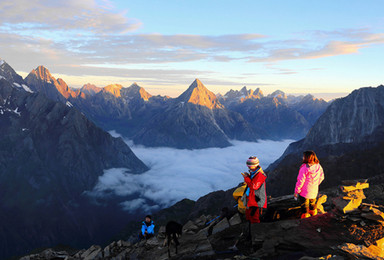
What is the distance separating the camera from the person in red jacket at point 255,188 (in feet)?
37.9

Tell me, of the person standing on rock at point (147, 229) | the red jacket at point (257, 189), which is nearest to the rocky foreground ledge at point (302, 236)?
the red jacket at point (257, 189)

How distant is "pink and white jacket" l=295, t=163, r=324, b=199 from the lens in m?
12.7

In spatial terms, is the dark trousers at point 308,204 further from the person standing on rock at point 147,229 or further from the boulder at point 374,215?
the person standing on rock at point 147,229

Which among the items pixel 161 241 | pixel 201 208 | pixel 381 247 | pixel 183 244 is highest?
pixel 381 247

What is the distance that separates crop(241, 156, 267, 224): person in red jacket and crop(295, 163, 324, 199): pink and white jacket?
234 cm

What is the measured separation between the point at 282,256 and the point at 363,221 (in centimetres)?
488

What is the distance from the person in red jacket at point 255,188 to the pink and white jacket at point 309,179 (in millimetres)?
2341

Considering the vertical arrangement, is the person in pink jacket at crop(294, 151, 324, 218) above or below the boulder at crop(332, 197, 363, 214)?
above

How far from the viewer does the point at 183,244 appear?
1449 centimetres

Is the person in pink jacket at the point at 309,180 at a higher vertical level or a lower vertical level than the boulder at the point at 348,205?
higher

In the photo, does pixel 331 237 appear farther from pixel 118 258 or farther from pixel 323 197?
pixel 118 258

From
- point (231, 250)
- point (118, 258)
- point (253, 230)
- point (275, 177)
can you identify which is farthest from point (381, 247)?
point (275, 177)

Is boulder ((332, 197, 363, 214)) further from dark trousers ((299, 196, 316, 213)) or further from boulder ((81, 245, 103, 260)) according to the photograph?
boulder ((81, 245, 103, 260))

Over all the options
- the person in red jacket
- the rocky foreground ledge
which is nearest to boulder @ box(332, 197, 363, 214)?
the rocky foreground ledge
